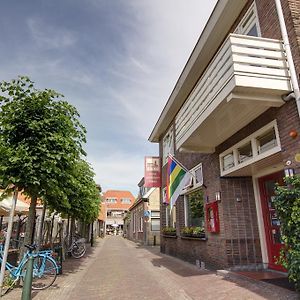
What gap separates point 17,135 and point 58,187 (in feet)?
5.23

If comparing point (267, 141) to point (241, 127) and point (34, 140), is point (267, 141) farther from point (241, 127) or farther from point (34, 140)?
point (34, 140)

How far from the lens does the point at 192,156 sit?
10844mm

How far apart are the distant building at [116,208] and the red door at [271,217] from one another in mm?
56473

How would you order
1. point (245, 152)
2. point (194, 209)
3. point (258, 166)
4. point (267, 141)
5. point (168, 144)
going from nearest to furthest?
point (267, 141)
point (258, 166)
point (245, 152)
point (194, 209)
point (168, 144)

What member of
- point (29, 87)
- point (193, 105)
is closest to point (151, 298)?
point (193, 105)

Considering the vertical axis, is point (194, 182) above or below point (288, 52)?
below

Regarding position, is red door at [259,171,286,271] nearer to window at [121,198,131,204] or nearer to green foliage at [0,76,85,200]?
green foliage at [0,76,85,200]

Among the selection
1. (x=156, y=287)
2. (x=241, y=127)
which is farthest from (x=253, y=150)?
(x=156, y=287)

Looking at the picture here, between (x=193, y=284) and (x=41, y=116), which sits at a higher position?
(x=41, y=116)

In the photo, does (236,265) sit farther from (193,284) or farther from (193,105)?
(193,105)

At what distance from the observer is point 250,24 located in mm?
7176

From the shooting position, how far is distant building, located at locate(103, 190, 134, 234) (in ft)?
206

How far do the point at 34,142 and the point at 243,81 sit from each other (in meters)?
4.81

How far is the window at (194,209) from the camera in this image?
9.96m
